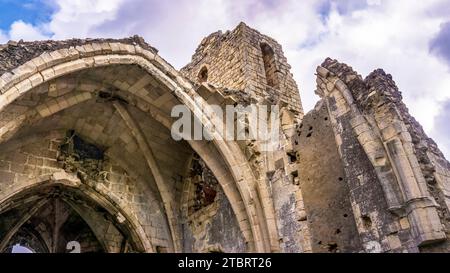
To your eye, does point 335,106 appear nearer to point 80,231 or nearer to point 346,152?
point 346,152

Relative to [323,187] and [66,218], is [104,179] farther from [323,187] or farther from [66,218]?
[323,187]

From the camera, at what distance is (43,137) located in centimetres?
739

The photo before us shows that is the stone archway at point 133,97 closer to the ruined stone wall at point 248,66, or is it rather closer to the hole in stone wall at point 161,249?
the hole in stone wall at point 161,249

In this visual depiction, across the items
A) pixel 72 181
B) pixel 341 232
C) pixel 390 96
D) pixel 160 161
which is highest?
pixel 160 161

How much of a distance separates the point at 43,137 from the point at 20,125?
0.99m

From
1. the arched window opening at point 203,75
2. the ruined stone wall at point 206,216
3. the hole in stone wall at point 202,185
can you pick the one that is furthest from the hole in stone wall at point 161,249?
the arched window opening at point 203,75

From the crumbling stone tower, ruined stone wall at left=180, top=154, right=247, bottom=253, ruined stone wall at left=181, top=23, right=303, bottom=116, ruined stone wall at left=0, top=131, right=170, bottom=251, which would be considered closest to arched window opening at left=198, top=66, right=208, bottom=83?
ruined stone wall at left=181, top=23, right=303, bottom=116

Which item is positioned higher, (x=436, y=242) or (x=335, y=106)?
(x=335, y=106)

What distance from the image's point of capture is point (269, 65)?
988 centimetres

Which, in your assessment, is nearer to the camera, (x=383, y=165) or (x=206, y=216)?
(x=383, y=165)

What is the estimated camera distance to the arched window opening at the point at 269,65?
9.51 metres

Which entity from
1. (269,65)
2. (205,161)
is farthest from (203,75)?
(205,161)

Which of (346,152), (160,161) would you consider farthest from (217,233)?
(346,152)

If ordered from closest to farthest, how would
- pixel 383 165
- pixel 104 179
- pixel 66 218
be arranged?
pixel 383 165 → pixel 104 179 → pixel 66 218
